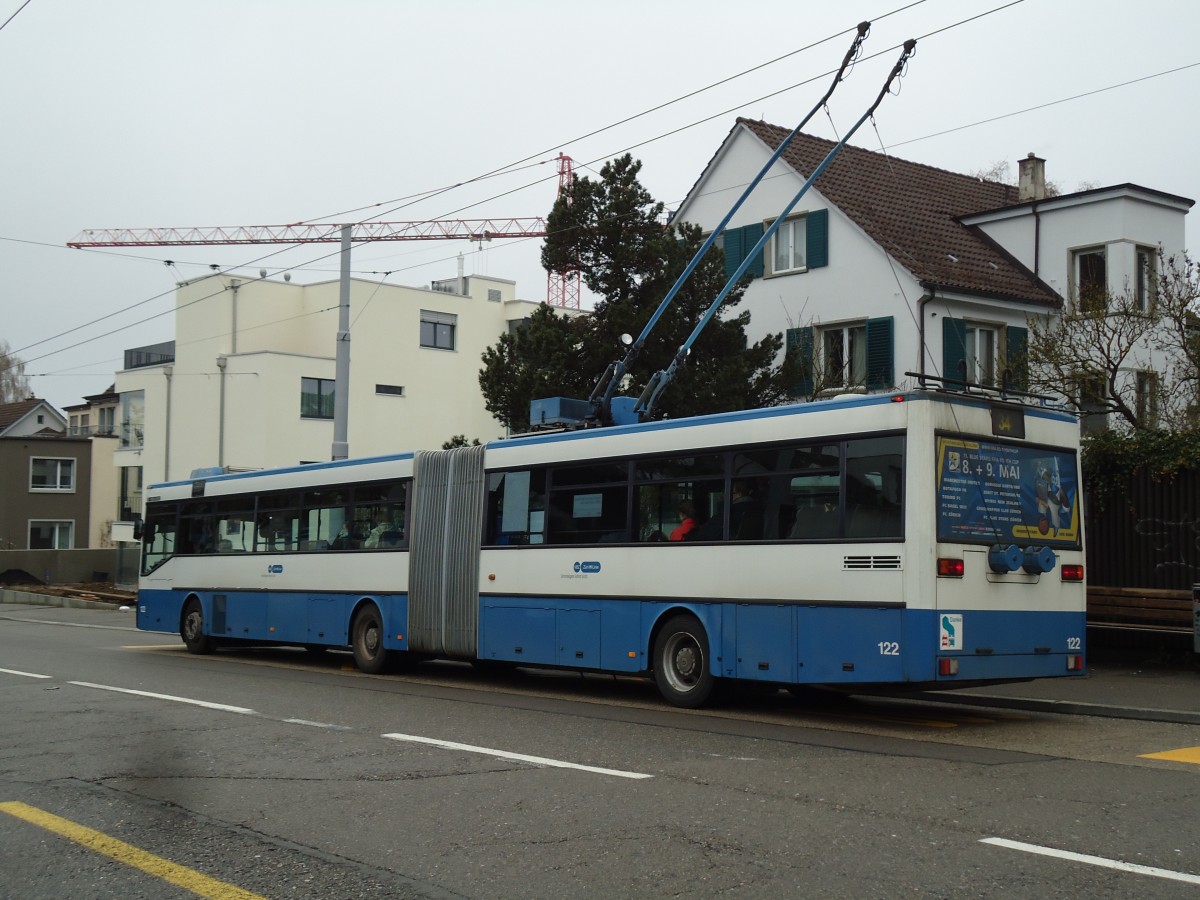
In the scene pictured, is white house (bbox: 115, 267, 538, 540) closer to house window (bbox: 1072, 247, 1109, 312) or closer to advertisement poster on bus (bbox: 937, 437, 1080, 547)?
house window (bbox: 1072, 247, 1109, 312)

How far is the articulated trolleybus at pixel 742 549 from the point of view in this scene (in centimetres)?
1176

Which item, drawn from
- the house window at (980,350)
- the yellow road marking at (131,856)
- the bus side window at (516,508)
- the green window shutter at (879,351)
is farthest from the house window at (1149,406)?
the yellow road marking at (131,856)

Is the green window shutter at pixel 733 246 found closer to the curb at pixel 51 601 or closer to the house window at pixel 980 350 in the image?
the house window at pixel 980 350

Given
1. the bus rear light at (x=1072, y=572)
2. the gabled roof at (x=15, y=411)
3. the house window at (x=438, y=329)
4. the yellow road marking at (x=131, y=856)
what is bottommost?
the yellow road marking at (x=131, y=856)

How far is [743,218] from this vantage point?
30406mm

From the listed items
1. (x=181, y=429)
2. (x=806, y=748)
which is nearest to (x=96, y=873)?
(x=806, y=748)

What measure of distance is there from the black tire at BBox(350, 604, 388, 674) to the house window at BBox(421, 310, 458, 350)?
41.1 metres

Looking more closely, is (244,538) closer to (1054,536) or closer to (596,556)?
(596,556)

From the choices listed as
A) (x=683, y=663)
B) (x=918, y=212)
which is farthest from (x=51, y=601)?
(x=683, y=663)

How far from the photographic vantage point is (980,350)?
2694cm

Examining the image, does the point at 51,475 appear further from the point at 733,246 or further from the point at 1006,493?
the point at 1006,493

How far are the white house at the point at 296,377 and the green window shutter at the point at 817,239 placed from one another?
Result: 25572mm

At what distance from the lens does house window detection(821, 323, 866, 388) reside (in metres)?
26.8

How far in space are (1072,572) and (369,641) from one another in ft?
30.9
